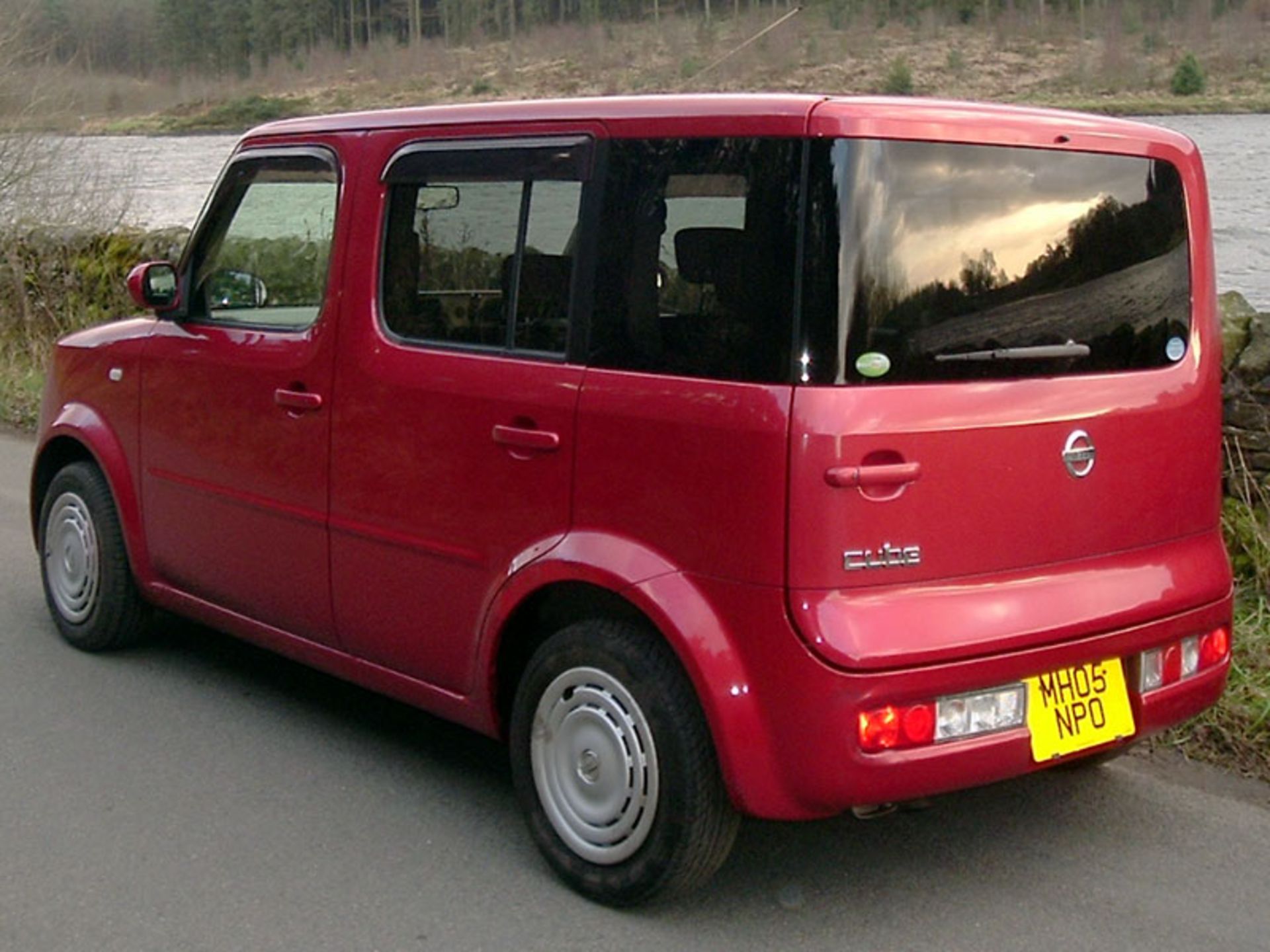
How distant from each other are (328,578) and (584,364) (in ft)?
4.17

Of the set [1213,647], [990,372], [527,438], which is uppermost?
[990,372]

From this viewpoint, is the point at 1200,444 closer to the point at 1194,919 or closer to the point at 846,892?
the point at 1194,919

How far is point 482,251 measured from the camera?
4492mm

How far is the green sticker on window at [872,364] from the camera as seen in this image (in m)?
3.65

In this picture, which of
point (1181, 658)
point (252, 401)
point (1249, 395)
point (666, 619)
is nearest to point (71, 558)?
point (252, 401)

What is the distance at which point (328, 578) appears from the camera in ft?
16.3

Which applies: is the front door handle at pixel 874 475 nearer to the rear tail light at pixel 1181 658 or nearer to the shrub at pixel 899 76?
the rear tail light at pixel 1181 658

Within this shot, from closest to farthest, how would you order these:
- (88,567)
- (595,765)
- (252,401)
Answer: (595,765), (252,401), (88,567)

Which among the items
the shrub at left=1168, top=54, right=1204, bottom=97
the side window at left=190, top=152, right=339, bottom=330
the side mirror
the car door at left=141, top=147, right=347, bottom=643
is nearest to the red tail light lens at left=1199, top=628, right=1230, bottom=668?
the car door at left=141, top=147, right=347, bottom=643

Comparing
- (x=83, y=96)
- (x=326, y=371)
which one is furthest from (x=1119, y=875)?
(x=83, y=96)

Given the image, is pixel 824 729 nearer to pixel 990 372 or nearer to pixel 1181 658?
pixel 990 372

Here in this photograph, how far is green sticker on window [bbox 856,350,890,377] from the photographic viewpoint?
3.65 m

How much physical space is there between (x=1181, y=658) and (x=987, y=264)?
1136mm

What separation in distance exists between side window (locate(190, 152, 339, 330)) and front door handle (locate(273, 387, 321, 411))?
7.8 inches
